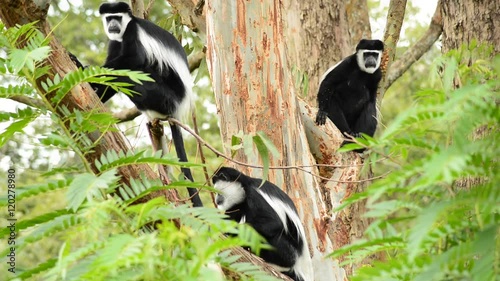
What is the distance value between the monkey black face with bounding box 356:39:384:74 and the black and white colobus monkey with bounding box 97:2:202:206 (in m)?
1.75

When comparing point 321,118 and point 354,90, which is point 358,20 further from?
point 321,118

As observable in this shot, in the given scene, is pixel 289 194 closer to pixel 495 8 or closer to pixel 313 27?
pixel 495 8

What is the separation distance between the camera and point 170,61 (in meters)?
4.36

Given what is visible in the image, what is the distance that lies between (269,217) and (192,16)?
4.34ft

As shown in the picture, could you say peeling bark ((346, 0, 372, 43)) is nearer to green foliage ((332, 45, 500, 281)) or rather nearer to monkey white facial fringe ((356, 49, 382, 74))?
monkey white facial fringe ((356, 49, 382, 74))

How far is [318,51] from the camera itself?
5.31m

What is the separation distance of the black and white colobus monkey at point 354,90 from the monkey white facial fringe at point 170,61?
4.23 feet

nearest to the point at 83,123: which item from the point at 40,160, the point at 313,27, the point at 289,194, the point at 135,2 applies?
the point at 289,194

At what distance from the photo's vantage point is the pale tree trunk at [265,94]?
3363 mm

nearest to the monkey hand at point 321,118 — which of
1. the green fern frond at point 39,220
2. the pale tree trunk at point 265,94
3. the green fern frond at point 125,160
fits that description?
the pale tree trunk at point 265,94

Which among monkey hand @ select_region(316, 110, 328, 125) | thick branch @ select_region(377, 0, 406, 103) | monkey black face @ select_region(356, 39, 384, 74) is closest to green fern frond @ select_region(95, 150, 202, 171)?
monkey hand @ select_region(316, 110, 328, 125)

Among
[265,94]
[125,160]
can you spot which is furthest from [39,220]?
[265,94]

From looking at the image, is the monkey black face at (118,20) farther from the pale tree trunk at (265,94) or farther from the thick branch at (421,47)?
the thick branch at (421,47)

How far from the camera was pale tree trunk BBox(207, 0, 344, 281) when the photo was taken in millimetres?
3363
